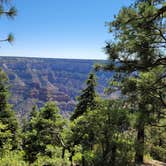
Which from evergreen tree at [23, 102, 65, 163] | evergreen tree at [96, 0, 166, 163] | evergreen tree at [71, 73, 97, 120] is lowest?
evergreen tree at [23, 102, 65, 163]

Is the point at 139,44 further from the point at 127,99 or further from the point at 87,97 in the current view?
the point at 87,97

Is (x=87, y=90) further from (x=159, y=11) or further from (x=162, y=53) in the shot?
(x=159, y=11)

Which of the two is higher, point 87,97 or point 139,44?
point 139,44

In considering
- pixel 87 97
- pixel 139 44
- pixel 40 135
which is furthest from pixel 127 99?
pixel 87 97

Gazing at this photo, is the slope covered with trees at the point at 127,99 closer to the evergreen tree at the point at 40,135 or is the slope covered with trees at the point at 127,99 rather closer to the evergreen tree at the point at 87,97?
the evergreen tree at the point at 40,135

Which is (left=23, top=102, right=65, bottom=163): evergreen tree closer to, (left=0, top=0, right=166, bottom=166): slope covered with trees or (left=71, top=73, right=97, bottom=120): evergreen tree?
(left=71, top=73, right=97, bottom=120): evergreen tree

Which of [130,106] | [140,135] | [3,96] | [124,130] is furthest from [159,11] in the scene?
[3,96]

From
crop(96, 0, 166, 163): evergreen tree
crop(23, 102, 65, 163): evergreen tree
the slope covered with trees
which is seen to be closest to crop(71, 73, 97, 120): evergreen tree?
crop(23, 102, 65, 163): evergreen tree

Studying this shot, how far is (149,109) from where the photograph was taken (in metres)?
10.5

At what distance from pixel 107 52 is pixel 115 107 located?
279 centimetres

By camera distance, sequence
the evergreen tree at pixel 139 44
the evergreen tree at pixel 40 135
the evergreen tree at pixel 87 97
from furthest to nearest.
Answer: the evergreen tree at pixel 87 97, the evergreen tree at pixel 40 135, the evergreen tree at pixel 139 44

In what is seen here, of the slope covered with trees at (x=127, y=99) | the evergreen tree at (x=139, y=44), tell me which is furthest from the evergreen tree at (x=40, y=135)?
the evergreen tree at (x=139, y=44)

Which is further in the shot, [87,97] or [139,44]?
[87,97]

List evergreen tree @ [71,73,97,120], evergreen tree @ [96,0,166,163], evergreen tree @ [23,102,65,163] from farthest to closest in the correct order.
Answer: evergreen tree @ [71,73,97,120] → evergreen tree @ [23,102,65,163] → evergreen tree @ [96,0,166,163]
